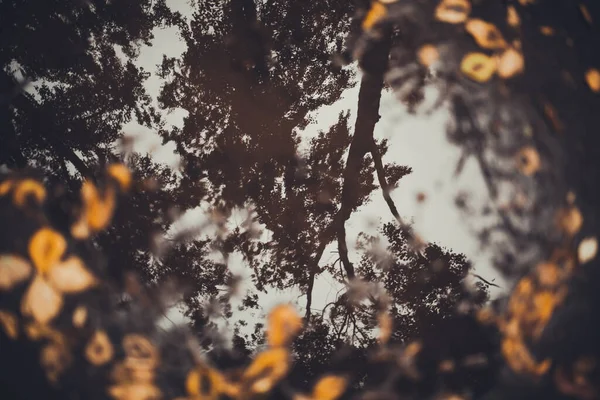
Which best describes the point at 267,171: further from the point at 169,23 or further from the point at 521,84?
the point at 521,84

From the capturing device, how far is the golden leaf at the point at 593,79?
6.22 ft

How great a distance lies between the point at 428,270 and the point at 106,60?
230 inches

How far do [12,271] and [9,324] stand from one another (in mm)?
253

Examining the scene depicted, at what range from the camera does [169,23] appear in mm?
4258

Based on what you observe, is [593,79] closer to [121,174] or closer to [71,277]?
[71,277]

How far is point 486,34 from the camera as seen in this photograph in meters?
1.85

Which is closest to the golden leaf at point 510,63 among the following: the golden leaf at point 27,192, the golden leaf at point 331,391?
the golden leaf at point 331,391

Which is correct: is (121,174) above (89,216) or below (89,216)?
above

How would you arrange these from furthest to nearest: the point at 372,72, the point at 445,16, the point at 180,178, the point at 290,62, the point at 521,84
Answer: the point at 290,62, the point at 180,178, the point at 372,72, the point at 445,16, the point at 521,84

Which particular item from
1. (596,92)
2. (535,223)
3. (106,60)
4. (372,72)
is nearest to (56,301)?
(535,223)

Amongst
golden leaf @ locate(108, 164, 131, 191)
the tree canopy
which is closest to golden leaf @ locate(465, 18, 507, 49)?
the tree canopy

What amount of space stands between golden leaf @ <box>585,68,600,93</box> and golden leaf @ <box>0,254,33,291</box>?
136 inches

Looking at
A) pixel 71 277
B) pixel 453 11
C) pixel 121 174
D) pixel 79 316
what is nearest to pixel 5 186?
pixel 71 277

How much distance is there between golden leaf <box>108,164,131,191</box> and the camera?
12.1 ft
